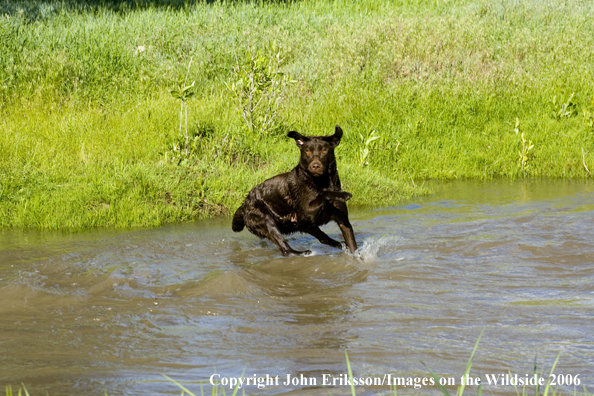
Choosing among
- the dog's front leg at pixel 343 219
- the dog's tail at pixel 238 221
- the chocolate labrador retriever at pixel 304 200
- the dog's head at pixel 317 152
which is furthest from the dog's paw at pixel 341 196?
the dog's tail at pixel 238 221

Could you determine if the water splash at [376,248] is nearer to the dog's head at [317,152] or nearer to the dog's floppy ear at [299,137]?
the dog's head at [317,152]

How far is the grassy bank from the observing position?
10078mm

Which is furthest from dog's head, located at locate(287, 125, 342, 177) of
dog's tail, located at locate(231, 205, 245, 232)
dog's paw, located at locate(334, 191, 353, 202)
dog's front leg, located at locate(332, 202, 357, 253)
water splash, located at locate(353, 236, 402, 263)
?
dog's tail, located at locate(231, 205, 245, 232)

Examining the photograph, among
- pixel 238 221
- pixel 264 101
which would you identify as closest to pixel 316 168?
pixel 238 221

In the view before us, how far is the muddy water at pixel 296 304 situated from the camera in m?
4.30

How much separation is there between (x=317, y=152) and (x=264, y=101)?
534cm

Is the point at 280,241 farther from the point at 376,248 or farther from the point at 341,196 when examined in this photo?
the point at 376,248

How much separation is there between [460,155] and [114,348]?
899 cm

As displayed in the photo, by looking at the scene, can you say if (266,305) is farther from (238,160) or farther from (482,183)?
(482,183)

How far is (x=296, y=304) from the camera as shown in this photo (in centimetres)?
582

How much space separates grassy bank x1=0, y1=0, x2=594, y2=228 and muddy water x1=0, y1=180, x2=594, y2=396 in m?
1.20

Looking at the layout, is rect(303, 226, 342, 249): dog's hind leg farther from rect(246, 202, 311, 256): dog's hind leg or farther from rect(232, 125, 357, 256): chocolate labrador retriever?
rect(246, 202, 311, 256): dog's hind leg

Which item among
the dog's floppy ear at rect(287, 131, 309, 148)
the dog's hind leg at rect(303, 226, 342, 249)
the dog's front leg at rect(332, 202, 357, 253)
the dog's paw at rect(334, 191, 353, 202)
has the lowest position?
the dog's hind leg at rect(303, 226, 342, 249)

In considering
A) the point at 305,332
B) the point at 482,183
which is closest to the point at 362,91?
the point at 482,183
